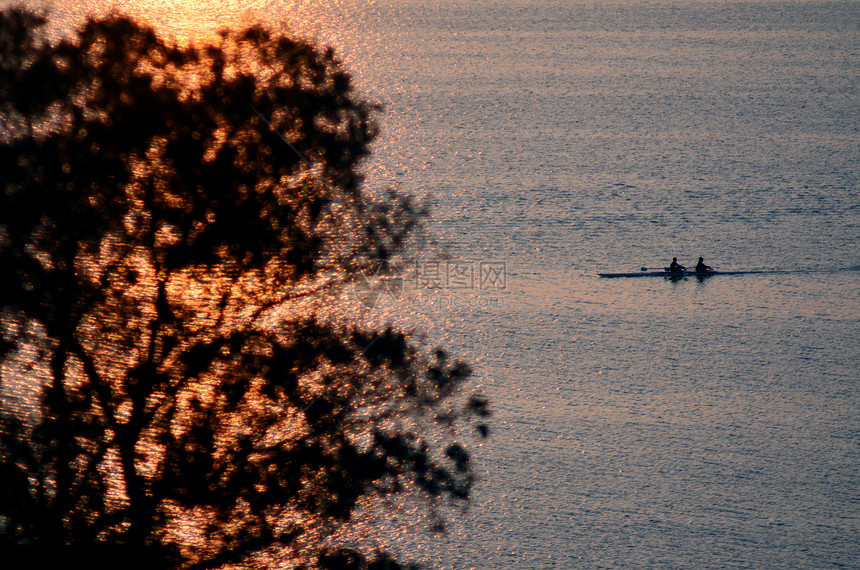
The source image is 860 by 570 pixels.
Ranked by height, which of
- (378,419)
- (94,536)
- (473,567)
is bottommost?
(473,567)

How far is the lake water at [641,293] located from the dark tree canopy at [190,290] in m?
16.9

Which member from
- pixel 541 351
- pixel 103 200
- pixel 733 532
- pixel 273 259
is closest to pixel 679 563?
pixel 733 532

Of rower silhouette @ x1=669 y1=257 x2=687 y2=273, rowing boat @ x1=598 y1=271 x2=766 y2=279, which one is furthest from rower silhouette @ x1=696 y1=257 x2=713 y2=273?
rower silhouette @ x1=669 y1=257 x2=687 y2=273

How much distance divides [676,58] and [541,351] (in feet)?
263

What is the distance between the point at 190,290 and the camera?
18.3 metres

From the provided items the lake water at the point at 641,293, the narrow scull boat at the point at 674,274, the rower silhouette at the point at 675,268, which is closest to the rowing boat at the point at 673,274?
the narrow scull boat at the point at 674,274

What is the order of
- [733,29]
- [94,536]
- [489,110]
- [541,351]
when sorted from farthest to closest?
[733,29] → [489,110] → [541,351] → [94,536]

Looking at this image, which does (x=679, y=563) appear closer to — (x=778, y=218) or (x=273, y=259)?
(x=273, y=259)

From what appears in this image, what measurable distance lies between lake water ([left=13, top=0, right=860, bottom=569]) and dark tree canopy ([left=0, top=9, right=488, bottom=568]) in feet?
55.4

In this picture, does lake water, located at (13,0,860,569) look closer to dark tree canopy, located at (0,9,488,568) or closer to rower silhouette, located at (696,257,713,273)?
rower silhouette, located at (696,257,713,273)

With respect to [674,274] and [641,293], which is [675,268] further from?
[641,293]

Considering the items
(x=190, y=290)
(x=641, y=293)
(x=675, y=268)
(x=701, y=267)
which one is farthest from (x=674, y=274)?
(x=190, y=290)

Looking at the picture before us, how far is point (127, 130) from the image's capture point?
54.0 feet

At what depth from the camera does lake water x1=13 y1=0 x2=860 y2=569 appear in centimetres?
3656
